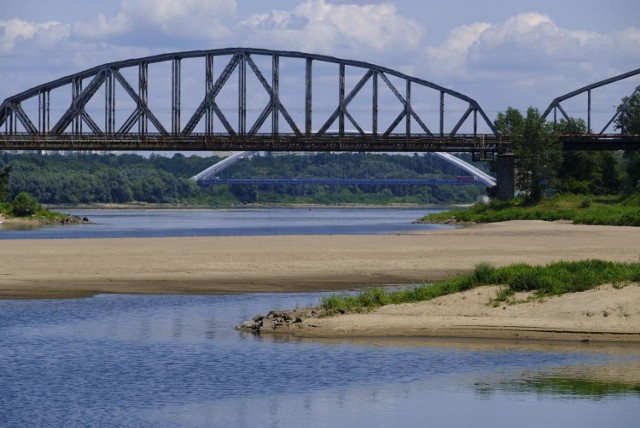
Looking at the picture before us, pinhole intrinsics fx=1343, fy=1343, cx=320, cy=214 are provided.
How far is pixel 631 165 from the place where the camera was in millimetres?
143000

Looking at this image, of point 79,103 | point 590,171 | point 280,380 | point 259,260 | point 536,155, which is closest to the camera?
point 280,380

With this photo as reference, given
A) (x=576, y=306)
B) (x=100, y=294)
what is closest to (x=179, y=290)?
(x=100, y=294)

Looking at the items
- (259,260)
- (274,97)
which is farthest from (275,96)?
(259,260)

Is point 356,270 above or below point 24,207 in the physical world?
above

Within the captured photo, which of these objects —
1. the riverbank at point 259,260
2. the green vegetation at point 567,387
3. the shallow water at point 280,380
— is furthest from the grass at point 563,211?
the green vegetation at point 567,387

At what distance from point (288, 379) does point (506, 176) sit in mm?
119075

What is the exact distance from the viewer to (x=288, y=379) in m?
29.8

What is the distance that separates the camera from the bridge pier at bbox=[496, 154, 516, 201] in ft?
477

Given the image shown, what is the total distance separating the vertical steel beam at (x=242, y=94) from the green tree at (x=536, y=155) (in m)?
34.9

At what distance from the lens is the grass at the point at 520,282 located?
36.7 metres

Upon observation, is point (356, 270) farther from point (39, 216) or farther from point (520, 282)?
point (39, 216)

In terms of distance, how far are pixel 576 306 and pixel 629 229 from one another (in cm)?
5355

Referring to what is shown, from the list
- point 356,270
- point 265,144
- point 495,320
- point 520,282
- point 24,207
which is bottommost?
point 24,207

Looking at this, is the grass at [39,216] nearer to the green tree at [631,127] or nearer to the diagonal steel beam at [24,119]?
the diagonal steel beam at [24,119]
